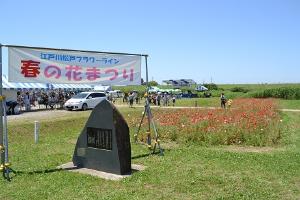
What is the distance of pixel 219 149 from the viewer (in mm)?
12164

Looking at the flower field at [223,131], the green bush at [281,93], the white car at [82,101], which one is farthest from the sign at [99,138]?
the green bush at [281,93]

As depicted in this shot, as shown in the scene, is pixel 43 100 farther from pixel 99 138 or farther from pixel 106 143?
pixel 106 143

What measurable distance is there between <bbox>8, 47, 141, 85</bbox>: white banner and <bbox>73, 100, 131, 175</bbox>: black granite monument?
4.54ft

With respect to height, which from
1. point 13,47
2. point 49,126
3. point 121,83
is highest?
point 13,47

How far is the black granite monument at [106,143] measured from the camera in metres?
8.98

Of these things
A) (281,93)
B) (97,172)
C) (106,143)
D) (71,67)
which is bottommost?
(97,172)

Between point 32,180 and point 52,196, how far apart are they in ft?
4.57

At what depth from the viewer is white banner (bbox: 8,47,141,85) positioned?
9.23m

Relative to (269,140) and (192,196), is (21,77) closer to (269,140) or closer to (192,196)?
(192,196)

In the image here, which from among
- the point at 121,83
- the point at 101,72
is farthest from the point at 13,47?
the point at 121,83

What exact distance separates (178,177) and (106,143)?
1871 millimetres

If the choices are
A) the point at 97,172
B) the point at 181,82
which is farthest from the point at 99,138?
the point at 181,82

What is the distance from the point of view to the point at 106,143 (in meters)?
9.22

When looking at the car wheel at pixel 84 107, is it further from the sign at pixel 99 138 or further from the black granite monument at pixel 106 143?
the sign at pixel 99 138
